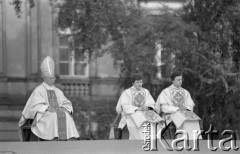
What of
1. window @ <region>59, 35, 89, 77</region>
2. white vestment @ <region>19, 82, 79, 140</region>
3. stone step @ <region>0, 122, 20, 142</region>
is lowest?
stone step @ <region>0, 122, 20, 142</region>

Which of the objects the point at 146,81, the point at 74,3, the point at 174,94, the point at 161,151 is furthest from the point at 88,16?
the point at 161,151

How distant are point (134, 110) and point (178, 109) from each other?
0.89 metres

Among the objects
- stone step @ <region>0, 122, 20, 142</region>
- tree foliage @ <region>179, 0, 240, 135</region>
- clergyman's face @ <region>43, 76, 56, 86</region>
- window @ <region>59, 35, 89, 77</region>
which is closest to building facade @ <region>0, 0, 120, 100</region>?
window @ <region>59, 35, 89, 77</region>

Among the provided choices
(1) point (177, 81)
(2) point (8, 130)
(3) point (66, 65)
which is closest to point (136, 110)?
(1) point (177, 81)

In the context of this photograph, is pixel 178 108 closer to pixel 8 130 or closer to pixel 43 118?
pixel 43 118

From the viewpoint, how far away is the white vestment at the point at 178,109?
15.6m

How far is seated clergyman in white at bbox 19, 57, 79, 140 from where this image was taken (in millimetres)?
14961

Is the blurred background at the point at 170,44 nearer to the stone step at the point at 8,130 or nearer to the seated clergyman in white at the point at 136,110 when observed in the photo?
the stone step at the point at 8,130

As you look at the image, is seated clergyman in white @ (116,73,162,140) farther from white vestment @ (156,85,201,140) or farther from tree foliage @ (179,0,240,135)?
tree foliage @ (179,0,240,135)

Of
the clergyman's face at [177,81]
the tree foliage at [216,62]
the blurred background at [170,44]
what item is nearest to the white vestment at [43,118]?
the clergyman's face at [177,81]

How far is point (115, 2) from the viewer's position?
1978cm

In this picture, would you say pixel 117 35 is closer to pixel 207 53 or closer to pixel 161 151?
pixel 207 53

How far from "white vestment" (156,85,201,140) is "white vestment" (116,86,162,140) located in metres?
0.26

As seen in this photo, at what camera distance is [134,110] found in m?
15.6
